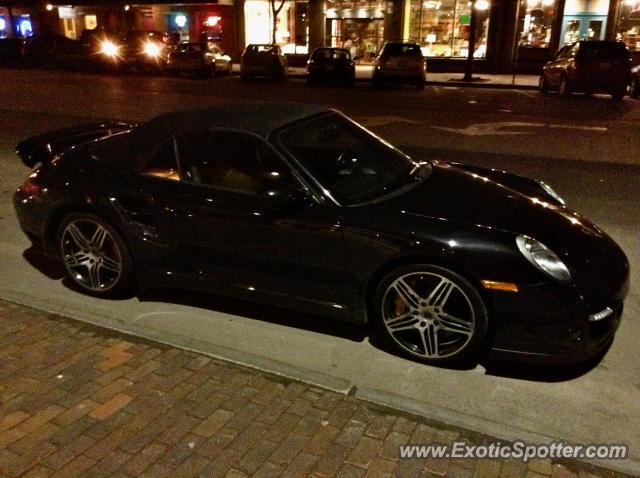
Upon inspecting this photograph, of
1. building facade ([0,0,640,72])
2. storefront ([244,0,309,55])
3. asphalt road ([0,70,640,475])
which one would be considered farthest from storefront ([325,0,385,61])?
asphalt road ([0,70,640,475])

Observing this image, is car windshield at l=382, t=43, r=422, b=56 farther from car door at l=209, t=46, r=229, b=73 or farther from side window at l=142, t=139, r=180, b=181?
side window at l=142, t=139, r=180, b=181

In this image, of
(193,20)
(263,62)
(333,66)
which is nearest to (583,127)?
(333,66)

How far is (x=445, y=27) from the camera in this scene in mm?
27750

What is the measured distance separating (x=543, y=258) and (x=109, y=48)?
2885 centimetres

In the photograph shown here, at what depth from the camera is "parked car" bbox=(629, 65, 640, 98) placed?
1786 cm

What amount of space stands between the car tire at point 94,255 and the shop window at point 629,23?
25846mm

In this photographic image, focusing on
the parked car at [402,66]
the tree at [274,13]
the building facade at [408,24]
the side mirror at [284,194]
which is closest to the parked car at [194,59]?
Result: the tree at [274,13]

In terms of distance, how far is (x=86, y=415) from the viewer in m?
3.29

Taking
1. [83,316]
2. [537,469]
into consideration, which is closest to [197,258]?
[83,316]

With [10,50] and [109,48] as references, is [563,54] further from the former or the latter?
[10,50]

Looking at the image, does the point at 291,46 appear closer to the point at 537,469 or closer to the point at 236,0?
the point at 236,0

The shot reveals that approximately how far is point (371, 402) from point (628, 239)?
12.4 ft

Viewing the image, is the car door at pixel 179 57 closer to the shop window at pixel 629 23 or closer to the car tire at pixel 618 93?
the car tire at pixel 618 93

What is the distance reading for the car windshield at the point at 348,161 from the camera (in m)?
4.02
